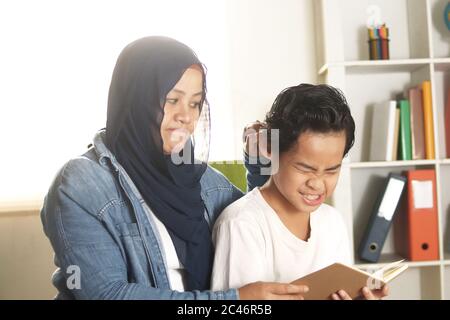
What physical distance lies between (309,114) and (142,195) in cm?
37

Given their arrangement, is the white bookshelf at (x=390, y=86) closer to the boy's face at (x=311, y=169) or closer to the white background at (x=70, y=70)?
the white background at (x=70, y=70)

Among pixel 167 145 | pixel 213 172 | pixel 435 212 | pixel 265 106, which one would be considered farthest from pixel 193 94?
pixel 435 212

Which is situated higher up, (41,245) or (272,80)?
(272,80)

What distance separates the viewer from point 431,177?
2.08 metres

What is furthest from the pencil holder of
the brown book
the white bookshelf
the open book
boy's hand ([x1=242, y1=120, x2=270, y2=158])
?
the open book

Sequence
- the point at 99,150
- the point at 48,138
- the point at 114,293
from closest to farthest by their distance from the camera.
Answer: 1. the point at 114,293
2. the point at 99,150
3. the point at 48,138

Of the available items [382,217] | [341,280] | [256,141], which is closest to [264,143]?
[256,141]

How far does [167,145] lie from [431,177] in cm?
135

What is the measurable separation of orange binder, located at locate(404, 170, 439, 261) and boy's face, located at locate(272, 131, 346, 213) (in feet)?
3.70

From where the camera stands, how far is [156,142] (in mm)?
1076

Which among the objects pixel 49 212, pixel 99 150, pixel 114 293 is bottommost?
pixel 114 293

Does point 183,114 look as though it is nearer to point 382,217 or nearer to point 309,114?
point 309,114

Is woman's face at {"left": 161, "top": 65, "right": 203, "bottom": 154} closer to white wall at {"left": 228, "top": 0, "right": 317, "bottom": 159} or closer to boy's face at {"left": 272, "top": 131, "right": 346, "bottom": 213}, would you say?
boy's face at {"left": 272, "top": 131, "right": 346, "bottom": 213}
